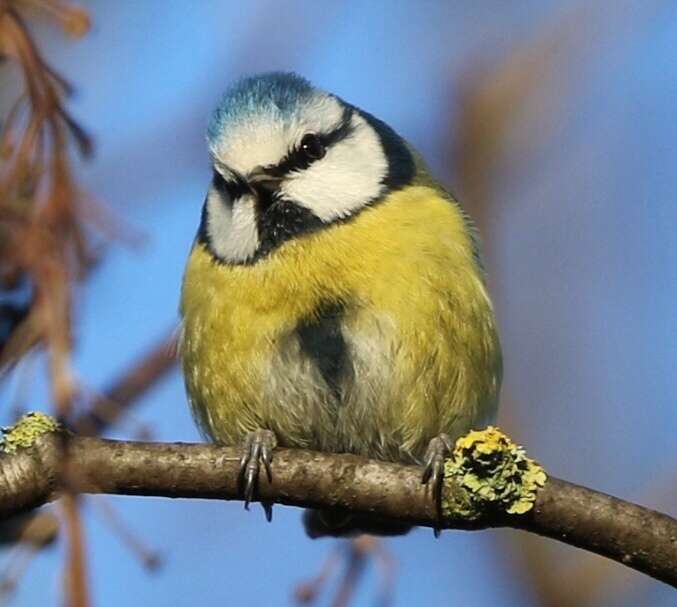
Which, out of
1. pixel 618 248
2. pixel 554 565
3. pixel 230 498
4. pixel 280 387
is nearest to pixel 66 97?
pixel 230 498

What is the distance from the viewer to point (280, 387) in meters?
2.66

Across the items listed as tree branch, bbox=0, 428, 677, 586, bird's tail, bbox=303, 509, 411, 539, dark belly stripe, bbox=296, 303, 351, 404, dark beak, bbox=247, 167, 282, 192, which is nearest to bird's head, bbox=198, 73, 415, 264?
dark beak, bbox=247, 167, 282, 192

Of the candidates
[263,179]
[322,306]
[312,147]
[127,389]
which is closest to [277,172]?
[263,179]

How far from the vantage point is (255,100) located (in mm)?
2818

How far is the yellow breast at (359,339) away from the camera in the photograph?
8.67 feet

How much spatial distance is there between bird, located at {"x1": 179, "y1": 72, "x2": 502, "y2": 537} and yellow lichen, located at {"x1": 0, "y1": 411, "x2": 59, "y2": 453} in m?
0.55

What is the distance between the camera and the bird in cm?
264

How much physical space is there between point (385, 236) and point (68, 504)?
1.36 metres

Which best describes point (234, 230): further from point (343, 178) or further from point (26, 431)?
point (26, 431)

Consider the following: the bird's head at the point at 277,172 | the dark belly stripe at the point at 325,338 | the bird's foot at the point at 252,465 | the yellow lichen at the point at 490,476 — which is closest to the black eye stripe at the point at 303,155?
the bird's head at the point at 277,172

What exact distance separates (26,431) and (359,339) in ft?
2.59

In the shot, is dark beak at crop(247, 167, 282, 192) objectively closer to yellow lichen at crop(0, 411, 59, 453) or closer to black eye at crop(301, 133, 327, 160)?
black eye at crop(301, 133, 327, 160)

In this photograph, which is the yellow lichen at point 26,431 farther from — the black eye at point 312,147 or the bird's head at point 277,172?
the black eye at point 312,147

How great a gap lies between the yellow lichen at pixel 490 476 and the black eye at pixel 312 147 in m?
0.89
